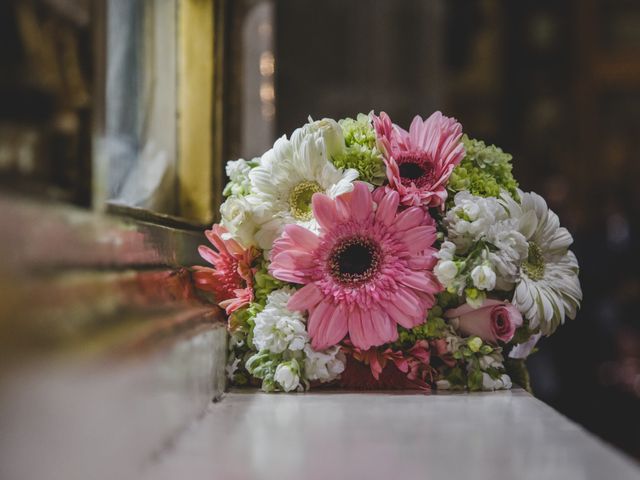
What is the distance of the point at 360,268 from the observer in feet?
4.30

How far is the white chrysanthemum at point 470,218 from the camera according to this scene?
128cm

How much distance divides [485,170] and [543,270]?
0.19m

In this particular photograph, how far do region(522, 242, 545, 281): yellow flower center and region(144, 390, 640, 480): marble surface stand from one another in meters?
0.22

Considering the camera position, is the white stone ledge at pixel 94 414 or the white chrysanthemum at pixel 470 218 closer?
the white stone ledge at pixel 94 414

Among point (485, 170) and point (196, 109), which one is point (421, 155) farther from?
point (196, 109)

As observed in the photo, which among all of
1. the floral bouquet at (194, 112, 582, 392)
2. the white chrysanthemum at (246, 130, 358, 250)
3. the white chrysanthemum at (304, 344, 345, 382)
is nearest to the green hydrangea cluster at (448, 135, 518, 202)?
the floral bouquet at (194, 112, 582, 392)

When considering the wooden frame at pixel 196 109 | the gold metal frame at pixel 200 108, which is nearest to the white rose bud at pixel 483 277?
the wooden frame at pixel 196 109

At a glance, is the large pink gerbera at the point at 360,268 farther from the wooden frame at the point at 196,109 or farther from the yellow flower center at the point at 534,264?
the wooden frame at the point at 196,109

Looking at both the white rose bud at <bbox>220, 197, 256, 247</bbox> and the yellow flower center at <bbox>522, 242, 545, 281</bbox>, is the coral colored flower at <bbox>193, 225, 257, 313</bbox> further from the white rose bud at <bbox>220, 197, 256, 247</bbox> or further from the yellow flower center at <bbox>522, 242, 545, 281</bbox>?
the yellow flower center at <bbox>522, 242, 545, 281</bbox>

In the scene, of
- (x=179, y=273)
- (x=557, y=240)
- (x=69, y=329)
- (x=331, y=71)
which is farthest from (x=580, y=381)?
(x=69, y=329)

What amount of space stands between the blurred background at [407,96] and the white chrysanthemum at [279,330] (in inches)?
10.1

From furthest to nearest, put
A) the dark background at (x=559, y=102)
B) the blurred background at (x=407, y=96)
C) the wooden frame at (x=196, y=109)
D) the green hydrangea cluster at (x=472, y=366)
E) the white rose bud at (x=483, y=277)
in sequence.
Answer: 1. the dark background at (x=559, y=102)
2. the wooden frame at (x=196, y=109)
3. the green hydrangea cluster at (x=472, y=366)
4. the white rose bud at (x=483, y=277)
5. the blurred background at (x=407, y=96)

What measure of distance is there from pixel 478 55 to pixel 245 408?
11.0 metres

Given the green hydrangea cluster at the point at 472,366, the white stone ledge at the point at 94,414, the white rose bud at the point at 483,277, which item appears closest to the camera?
the white stone ledge at the point at 94,414
